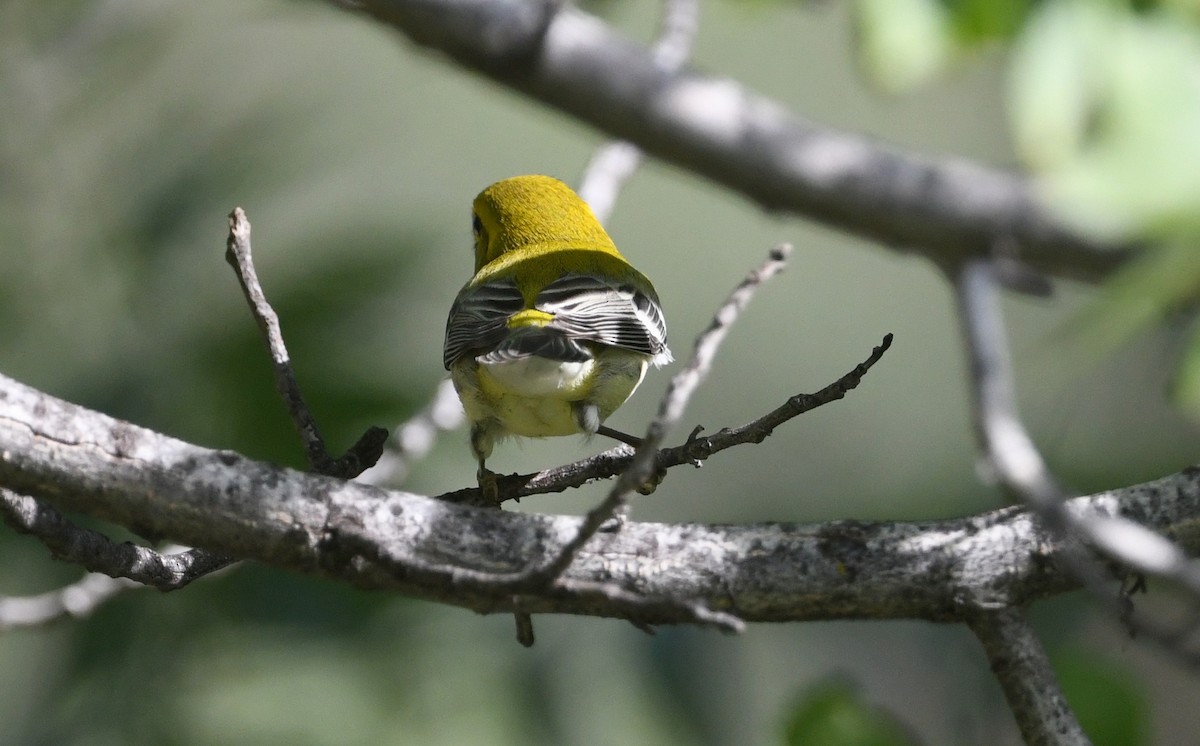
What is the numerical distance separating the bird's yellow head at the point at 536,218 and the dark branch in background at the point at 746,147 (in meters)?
0.29

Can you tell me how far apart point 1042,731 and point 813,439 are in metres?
5.47

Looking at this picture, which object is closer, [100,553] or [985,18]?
[100,553]

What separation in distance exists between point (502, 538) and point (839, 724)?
30.1 inches

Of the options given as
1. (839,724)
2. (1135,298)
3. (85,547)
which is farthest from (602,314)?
(1135,298)

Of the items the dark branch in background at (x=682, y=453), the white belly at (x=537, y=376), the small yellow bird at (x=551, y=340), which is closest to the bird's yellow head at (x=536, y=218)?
the small yellow bird at (x=551, y=340)

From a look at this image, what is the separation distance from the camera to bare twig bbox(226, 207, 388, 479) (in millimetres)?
2305

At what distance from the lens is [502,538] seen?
6.96ft

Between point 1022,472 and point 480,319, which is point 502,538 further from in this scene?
point 480,319

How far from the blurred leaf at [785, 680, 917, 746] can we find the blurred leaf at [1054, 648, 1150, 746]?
28 cm

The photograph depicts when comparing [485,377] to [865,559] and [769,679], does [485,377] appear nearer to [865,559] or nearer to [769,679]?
[865,559]

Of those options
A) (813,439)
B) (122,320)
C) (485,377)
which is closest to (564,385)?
(485,377)

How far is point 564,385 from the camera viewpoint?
3.10 metres

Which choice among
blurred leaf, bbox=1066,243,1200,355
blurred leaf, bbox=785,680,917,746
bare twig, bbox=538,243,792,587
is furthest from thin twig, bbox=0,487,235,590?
blurred leaf, bbox=1066,243,1200,355

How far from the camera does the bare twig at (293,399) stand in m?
2.30
